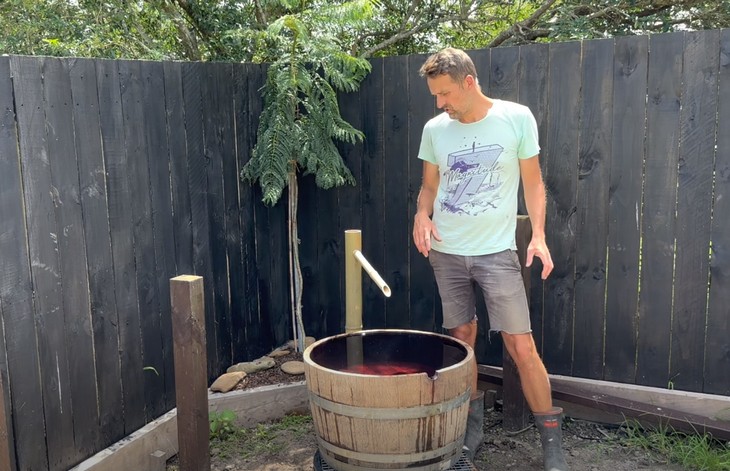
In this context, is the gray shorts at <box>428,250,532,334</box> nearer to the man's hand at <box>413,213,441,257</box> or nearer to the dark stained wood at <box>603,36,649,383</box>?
the man's hand at <box>413,213,441,257</box>

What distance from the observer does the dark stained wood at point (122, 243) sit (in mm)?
2717

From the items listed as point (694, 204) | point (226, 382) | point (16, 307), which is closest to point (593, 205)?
point (694, 204)

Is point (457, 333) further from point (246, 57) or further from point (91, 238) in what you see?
point (246, 57)

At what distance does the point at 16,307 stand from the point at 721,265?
315 cm

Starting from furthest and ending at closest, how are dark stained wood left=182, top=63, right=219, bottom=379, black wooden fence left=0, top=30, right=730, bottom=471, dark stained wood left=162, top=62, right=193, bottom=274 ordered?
dark stained wood left=182, top=63, right=219, bottom=379
dark stained wood left=162, top=62, right=193, bottom=274
black wooden fence left=0, top=30, right=730, bottom=471

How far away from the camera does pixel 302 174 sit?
156 inches

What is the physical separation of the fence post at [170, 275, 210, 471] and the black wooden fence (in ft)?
2.31

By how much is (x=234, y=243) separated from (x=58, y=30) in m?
3.78

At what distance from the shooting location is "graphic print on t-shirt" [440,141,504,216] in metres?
2.68

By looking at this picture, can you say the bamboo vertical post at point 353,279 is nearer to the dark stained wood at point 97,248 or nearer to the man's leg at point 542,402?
the man's leg at point 542,402

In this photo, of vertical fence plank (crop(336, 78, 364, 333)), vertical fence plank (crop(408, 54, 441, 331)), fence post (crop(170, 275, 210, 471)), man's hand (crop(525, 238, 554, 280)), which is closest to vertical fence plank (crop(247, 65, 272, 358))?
vertical fence plank (crop(336, 78, 364, 333))

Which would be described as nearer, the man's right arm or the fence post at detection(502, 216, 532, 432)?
the man's right arm

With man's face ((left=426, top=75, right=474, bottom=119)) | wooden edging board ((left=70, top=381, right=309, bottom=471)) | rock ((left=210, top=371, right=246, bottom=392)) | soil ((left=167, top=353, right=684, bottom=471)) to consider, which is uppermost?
man's face ((left=426, top=75, right=474, bottom=119))

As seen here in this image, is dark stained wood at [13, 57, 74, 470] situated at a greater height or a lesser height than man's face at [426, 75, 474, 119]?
lesser
